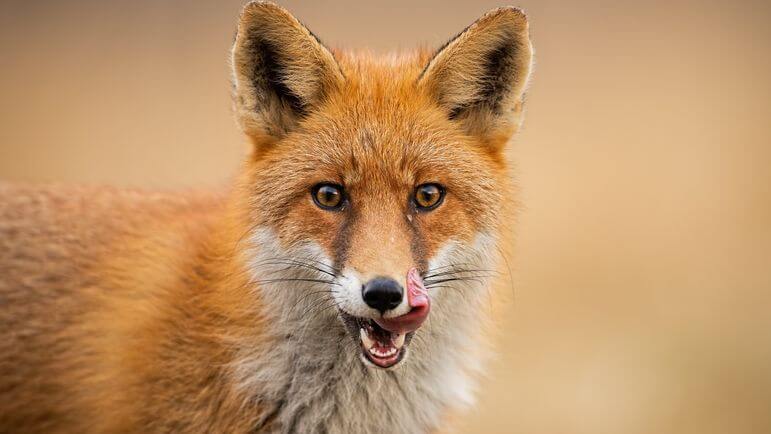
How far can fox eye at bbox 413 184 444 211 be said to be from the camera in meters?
3.66

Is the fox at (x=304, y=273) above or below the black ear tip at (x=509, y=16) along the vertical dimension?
below

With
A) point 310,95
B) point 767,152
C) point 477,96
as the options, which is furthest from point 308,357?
point 767,152

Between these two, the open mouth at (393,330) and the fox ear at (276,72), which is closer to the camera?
the open mouth at (393,330)

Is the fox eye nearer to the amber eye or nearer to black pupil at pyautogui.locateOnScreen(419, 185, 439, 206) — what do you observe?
black pupil at pyautogui.locateOnScreen(419, 185, 439, 206)

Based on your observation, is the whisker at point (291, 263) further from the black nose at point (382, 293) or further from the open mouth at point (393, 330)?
the black nose at point (382, 293)

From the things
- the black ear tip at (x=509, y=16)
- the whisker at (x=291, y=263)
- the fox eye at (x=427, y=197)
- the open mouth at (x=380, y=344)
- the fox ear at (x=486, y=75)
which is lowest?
the open mouth at (x=380, y=344)

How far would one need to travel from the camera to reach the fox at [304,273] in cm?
362

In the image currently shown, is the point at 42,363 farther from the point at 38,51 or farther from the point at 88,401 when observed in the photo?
the point at 38,51

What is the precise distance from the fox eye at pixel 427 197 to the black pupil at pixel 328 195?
1.13 feet

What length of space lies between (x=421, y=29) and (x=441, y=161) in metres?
8.45

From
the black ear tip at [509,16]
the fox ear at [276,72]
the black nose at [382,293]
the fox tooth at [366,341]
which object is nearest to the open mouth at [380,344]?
the fox tooth at [366,341]

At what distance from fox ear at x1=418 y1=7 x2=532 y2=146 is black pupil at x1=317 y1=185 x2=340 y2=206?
0.72 metres

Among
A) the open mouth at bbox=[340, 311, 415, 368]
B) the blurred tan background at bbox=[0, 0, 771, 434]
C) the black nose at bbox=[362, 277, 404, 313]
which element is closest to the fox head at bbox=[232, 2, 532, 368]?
the open mouth at bbox=[340, 311, 415, 368]

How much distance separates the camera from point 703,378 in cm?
753
